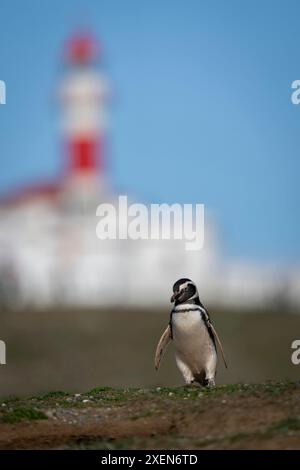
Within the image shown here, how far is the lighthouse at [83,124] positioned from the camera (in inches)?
3664

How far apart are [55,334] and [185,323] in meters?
26.9

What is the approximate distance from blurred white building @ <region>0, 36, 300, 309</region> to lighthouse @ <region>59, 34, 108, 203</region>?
0.22ft

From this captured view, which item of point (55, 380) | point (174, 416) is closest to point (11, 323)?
point (55, 380)

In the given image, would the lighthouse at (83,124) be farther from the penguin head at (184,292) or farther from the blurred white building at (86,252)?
the penguin head at (184,292)

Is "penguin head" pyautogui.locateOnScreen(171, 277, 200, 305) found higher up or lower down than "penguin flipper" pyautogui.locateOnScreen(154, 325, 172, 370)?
higher up

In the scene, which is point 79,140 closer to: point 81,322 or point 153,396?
point 81,322

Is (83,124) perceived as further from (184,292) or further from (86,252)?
(184,292)

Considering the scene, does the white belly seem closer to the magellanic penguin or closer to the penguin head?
the magellanic penguin

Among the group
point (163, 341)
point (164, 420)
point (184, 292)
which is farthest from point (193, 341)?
point (164, 420)

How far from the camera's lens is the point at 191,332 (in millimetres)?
16562

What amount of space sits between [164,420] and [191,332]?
11.4 feet

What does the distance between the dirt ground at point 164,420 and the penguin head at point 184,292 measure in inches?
64.2

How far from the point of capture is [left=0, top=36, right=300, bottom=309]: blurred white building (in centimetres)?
6788

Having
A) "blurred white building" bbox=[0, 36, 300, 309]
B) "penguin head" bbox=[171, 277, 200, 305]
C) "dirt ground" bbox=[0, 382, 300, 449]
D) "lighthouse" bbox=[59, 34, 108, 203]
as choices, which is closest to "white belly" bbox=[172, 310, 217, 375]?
"penguin head" bbox=[171, 277, 200, 305]
